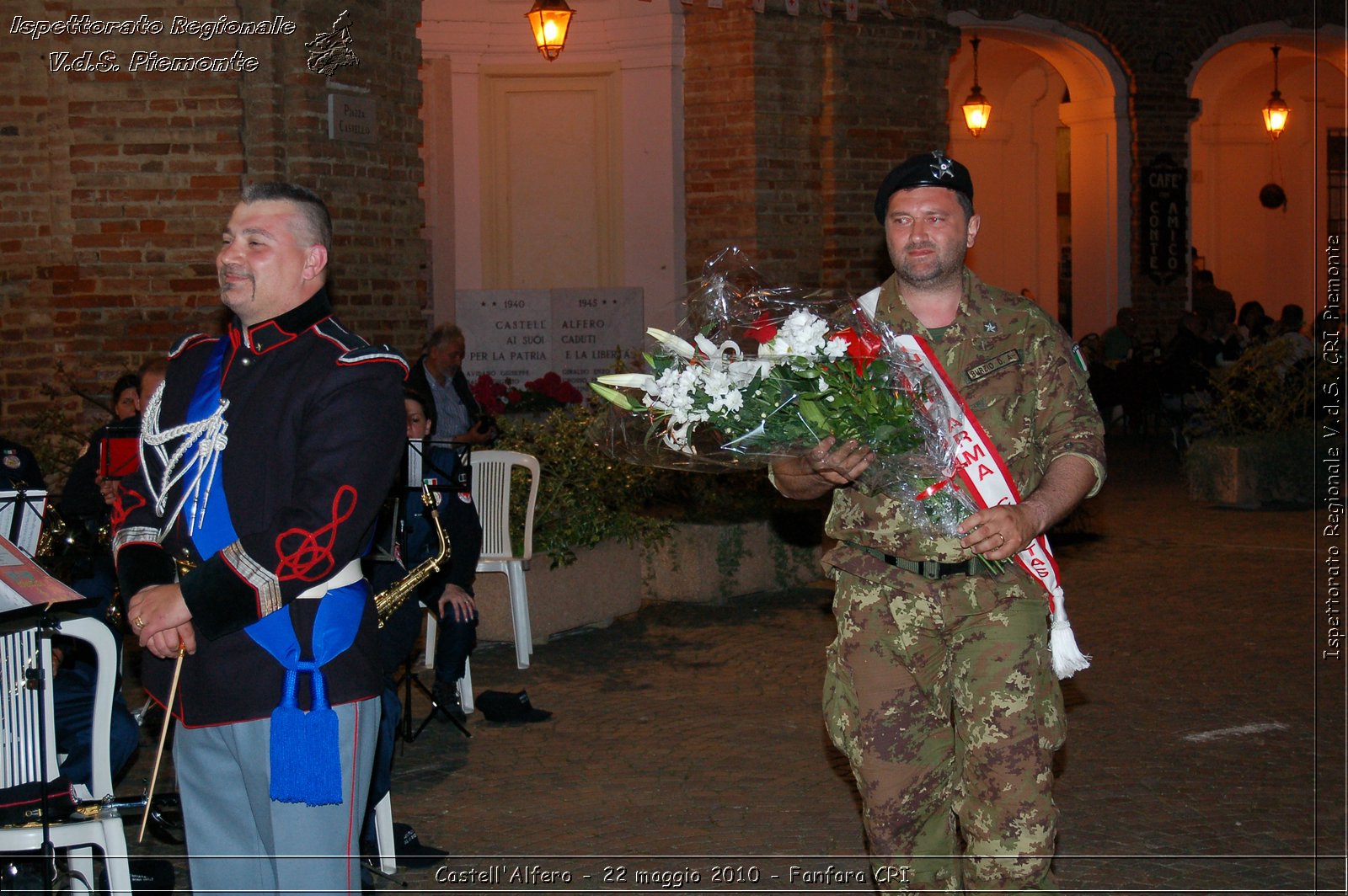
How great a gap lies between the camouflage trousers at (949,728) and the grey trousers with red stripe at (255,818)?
53.4 inches

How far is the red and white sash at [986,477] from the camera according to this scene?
3.72m

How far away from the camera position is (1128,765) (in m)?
5.91

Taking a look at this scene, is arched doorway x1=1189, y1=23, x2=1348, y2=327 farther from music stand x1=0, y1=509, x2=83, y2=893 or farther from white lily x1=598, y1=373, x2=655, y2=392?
music stand x1=0, y1=509, x2=83, y2=893

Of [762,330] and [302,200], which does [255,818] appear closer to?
[302,200]

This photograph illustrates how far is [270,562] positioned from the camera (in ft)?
9.84

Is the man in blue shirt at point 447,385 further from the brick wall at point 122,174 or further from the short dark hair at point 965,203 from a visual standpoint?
the short dark hair at point 965,203

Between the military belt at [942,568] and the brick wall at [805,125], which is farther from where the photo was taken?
the brick wall at [805,125]

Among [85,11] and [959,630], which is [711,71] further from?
[959,630]

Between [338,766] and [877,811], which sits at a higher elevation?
[338,766]

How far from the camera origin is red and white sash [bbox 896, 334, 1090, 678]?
3.72 m

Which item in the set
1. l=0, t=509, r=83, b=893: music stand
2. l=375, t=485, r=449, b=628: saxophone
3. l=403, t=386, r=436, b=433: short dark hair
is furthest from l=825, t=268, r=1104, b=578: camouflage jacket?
l=403, t=386, r=436, b=433: short dark hair

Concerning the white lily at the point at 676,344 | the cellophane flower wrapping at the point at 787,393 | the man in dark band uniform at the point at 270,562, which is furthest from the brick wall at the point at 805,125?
the man in dark band uniform at the point at 270,562

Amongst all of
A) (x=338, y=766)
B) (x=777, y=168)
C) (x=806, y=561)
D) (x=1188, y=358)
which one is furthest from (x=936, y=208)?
(x=1188, y=358)

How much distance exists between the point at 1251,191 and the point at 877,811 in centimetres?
2574
